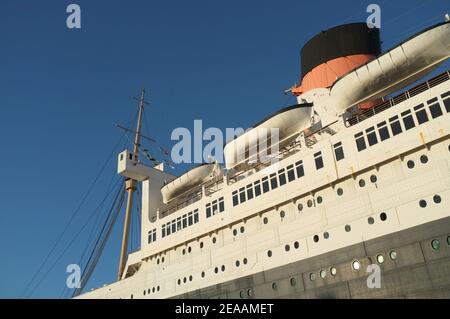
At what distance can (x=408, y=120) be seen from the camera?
14.9 meters

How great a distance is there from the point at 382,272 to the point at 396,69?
8.19 meters

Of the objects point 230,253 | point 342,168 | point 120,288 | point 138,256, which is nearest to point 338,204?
point 342,168

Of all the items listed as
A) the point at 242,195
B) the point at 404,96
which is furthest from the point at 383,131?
the point at 242,195

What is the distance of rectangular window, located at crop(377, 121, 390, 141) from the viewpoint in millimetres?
15375

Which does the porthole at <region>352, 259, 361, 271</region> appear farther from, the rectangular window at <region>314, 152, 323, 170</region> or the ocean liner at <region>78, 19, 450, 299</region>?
the rectangular window at <region>314, 152, 323, 170</region>

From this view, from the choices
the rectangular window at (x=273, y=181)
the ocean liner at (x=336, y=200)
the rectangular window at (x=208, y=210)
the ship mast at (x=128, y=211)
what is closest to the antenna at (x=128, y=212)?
the ship mast at (x=128, y=211)

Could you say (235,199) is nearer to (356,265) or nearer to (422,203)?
(356,265)

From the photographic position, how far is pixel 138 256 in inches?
994

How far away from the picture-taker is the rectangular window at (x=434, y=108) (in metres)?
14.1

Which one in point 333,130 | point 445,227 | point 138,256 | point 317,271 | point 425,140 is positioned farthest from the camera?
point 138,256

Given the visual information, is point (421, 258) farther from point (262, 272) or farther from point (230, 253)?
point (230, 253)

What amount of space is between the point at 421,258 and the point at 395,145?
13.7 ft

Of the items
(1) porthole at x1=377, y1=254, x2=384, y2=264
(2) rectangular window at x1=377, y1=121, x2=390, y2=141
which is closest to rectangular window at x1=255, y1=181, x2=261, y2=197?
(2) rectangular window at x1=377, y1=121, x2=390, y2=141

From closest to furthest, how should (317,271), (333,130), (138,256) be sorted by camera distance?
(317,271)
(333,130)
(138,256)
